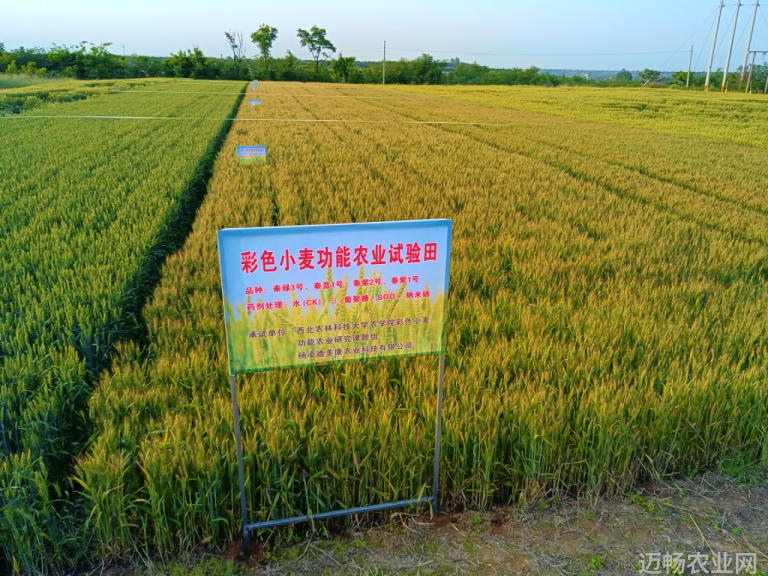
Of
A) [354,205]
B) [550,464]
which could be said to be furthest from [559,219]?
[550,464]

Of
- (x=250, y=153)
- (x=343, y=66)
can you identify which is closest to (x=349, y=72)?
(x=343, y=66)

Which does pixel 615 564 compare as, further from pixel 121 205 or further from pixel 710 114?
pixel 710 114

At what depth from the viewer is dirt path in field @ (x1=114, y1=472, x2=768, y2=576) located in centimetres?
202

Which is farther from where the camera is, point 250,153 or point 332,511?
point 250,153

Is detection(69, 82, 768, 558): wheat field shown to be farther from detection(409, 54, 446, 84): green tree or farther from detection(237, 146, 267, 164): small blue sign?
detection(409, 54, 446, 84): green tree

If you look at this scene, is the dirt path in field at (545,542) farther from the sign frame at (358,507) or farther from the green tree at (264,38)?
the green tree at (264,38)

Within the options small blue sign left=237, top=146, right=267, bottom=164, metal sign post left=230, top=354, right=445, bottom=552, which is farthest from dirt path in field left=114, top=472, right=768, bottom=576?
small blue sign left=237, top=146, right=267, bottom=164

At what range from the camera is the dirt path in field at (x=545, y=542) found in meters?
2.02

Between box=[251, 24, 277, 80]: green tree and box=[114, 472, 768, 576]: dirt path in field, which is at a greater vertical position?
box=[251, 24, 277, 80]: green tree

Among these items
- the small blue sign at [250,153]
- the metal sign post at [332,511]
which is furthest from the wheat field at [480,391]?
the small blue sign at [250,153]

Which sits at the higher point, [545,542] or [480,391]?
[480,391]

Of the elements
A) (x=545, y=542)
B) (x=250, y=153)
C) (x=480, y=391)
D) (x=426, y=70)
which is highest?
(x=426, y=70)

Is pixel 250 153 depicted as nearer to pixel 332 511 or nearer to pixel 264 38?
pixel 332 511

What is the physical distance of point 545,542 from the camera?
2.15 metres
